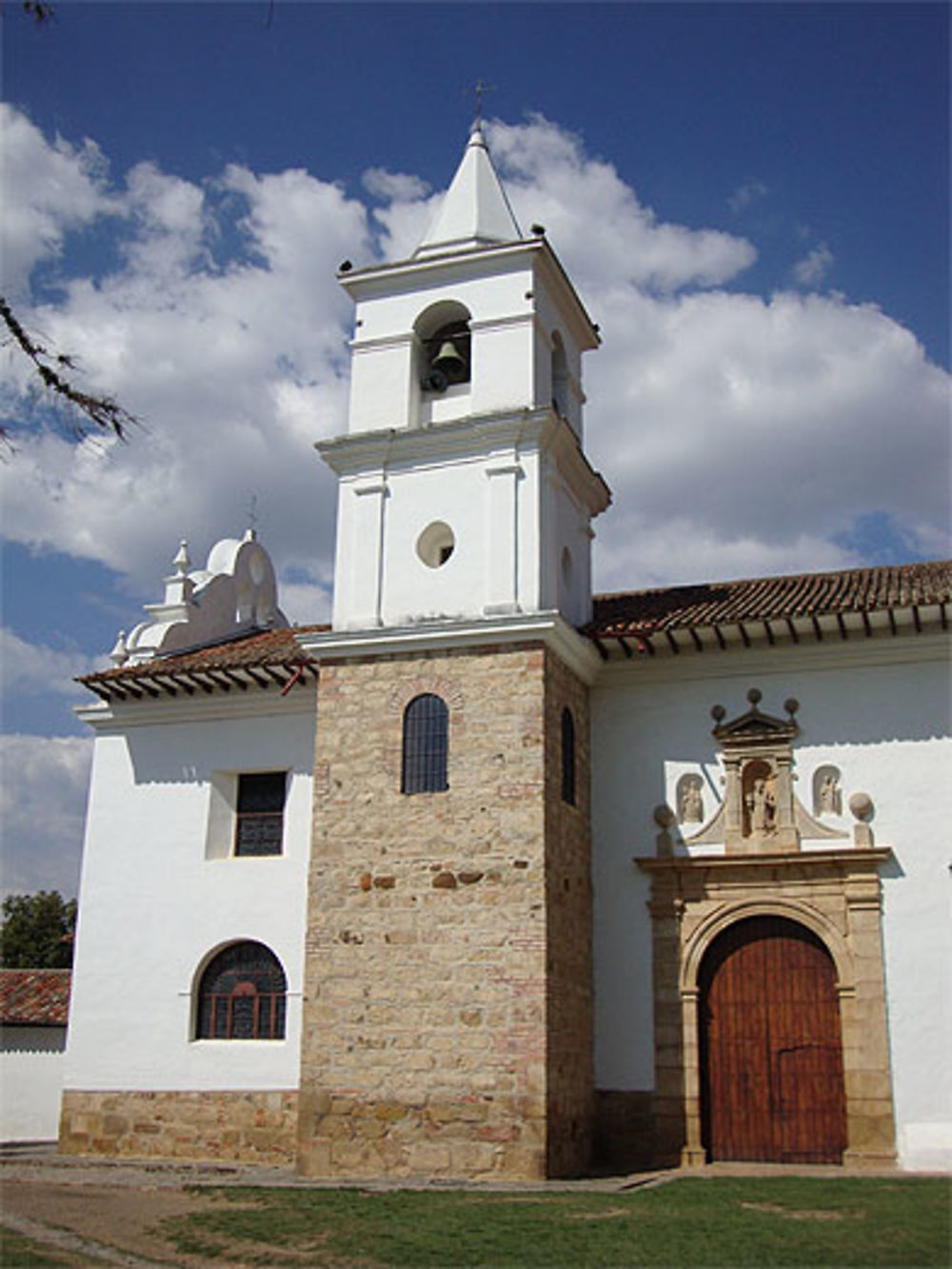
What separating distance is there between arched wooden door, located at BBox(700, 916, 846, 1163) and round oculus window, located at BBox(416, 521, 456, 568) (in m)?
5.58

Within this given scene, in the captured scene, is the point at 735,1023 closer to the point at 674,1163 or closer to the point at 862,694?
the point at 674,1163

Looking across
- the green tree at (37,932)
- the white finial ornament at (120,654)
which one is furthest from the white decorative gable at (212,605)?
the green tree at (37,932)

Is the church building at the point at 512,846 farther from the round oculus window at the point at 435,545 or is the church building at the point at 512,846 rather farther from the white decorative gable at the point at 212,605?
the white decorative gable at the point at 212,605

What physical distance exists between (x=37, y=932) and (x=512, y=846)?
2828cm

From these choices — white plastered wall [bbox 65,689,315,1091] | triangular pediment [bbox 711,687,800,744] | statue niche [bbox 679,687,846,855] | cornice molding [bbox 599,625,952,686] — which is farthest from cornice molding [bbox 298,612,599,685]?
white plastered wall [bbox 65,689,315,1091]

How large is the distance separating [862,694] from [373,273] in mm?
8166

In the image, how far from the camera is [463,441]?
628 inches

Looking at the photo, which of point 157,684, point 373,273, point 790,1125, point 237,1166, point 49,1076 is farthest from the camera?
point 49,1076

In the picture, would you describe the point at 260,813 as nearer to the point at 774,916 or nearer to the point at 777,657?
the point at 774,916

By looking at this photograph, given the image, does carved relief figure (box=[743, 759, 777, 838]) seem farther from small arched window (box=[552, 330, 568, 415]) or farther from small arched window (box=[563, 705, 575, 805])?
small arched window (box=[552, 330, 568, 415])

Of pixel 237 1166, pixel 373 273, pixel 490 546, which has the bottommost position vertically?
pixel 237 1166

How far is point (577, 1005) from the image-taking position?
1472cm

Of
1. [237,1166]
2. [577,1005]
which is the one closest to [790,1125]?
[577,1005]

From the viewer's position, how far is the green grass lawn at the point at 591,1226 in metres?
8.95
